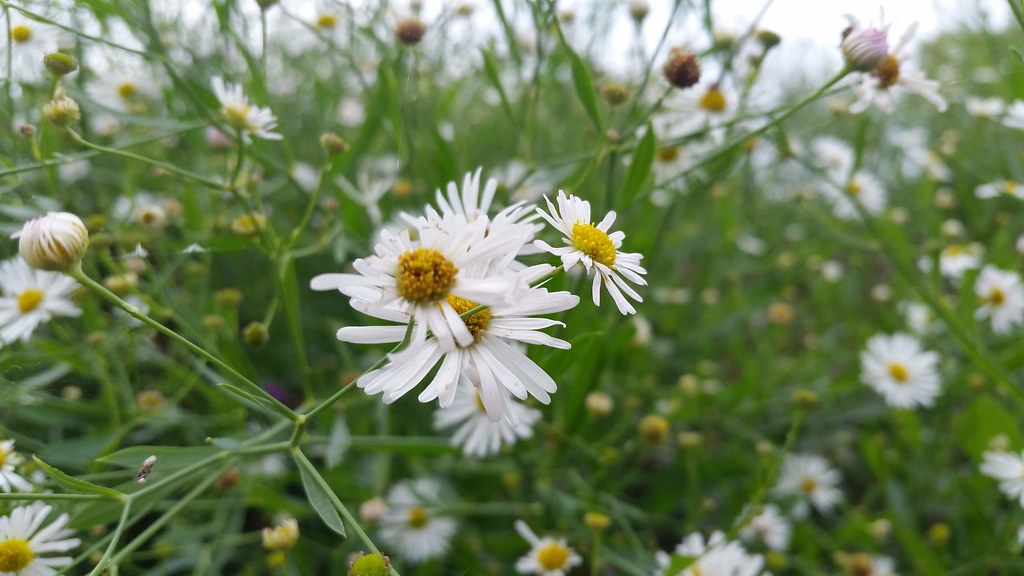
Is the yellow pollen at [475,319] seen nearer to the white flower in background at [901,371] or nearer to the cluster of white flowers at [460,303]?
the cluster of white flowers at [460,303]

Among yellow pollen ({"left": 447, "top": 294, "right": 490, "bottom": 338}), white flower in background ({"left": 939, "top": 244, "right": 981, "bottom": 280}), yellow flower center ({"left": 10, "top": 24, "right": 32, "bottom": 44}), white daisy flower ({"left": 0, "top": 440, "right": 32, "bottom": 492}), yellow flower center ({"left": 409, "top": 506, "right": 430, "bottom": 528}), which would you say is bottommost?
white daisy flower ({"left": 0, "top": 440, "right": 32, "bottom": 492})

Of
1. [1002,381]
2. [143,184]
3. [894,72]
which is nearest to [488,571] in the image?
[1002,381]

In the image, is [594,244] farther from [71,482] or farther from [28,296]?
[28,296]

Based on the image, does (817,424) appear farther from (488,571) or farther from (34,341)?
(34,341)

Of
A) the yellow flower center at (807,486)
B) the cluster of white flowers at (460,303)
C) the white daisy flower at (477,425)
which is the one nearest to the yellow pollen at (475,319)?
the cluster of white flowers at (460,303)

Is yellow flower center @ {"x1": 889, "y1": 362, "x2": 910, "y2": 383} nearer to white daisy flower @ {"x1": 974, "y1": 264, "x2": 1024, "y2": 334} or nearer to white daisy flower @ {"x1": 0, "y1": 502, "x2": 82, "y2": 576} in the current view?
white daisy flower @ {"x1": 974, "y1": 264, "x2": 1024, "y2": 334}

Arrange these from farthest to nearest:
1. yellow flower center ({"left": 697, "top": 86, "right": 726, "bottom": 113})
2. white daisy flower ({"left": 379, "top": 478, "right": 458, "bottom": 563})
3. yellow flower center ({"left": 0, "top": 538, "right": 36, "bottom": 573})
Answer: yellow flower center ({"left": 697, "top": 86, "right": 726, "bottom": 113}) < white daisy flower ({"left": 379, "top": 478, "right": 458, "bottom": 563}) < yellow flower center ({"left": 0, "top": 538, "right": 36, "bottom": 573})

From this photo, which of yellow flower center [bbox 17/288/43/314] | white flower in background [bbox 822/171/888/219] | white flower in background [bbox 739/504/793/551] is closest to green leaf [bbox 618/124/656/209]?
white flower in background [bbox 739/504/793/551]
